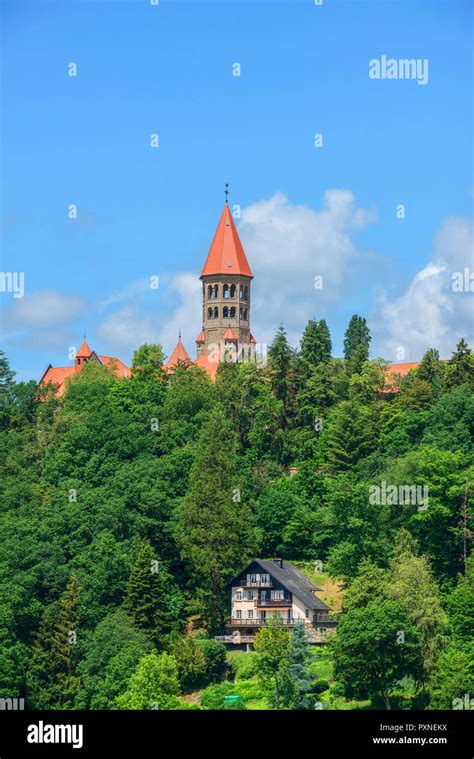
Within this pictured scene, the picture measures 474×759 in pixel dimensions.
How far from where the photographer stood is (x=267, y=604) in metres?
88.2

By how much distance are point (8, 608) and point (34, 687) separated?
4.66m

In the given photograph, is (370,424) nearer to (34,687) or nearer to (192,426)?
(192,426)

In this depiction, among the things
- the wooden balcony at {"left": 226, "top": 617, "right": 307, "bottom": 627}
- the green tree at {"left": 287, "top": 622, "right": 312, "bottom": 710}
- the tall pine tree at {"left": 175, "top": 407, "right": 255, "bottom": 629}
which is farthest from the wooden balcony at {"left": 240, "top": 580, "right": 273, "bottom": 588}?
the green tree at {"left": 287, "top": 622, "right": 312, "bottom": 710}

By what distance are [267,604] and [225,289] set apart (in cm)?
6494

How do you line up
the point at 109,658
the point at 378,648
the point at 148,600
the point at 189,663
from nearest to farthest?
the point at 378,648 < the point at 189,663 < the point at 109,658 < the point at 148,600

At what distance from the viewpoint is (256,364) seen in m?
114

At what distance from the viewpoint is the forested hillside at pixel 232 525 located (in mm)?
77375

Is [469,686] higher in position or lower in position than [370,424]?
lower

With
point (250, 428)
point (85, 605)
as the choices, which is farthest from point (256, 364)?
point (85, 605)

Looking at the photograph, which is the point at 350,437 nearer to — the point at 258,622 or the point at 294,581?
the point at 294,581

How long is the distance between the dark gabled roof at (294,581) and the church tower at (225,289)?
5824 centimetres

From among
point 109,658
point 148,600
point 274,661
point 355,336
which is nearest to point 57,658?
point 109,658

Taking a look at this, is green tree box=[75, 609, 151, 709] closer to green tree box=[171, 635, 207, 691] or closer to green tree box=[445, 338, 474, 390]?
green tree box=[171, 635, 207, 691]

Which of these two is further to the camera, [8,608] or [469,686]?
[8,608]
